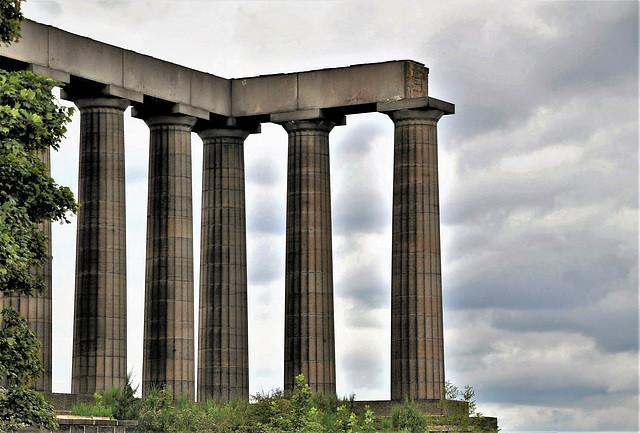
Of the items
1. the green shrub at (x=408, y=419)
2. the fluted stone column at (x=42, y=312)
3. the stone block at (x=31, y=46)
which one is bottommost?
the green shrub at (x=408, y=419)

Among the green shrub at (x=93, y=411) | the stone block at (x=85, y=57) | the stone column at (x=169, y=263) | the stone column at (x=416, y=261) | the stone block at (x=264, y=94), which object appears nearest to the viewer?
the green shrub at (x=93, y=411)

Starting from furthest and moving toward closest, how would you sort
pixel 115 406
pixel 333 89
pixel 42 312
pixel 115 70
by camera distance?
1. pixel 333 89
2. pixel 115 70
3. pixel 42 312
4. pixel 115 406

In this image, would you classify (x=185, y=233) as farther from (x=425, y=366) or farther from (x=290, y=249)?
(x=425, y=366)

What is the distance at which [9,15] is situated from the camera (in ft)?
189

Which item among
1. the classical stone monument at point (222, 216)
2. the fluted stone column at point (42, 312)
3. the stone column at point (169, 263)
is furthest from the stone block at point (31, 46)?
the stone column at point (169, 263)

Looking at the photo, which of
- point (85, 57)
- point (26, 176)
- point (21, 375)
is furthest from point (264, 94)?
point (21, 375)

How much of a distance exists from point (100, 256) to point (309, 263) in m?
17.0

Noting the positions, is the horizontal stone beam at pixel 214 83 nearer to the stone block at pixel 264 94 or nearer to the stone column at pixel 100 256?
the stone block at pixel 264 94

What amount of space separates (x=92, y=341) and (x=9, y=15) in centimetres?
4135

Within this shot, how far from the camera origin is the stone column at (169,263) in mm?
101812

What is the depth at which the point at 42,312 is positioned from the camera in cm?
8944

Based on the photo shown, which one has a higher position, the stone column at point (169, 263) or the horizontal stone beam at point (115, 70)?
the horizontal stone beam at point (115, 70)

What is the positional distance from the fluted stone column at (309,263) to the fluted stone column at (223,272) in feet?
18.3

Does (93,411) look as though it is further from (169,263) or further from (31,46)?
(31,46)
